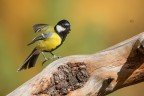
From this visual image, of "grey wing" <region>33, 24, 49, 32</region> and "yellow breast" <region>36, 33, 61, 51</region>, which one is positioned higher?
"grey wing" <region>33, 24, 49, 32</region>

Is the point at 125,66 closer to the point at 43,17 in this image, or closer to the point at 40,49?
the point at 40,49

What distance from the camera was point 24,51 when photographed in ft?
22.8

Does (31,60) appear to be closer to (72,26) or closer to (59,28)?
(59,28)

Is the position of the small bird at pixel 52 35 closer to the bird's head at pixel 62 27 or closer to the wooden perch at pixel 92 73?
the bird's head at pixel 62 27

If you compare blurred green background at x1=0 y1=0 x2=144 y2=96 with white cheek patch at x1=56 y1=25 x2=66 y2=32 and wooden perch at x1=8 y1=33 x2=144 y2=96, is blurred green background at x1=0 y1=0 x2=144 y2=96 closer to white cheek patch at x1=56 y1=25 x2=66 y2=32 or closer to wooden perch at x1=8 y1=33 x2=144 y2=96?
white cheek patch at x1=56 y1=25 x2=66 y2=32

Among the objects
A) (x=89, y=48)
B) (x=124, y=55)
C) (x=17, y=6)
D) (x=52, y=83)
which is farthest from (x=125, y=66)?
(x=17, y=6)

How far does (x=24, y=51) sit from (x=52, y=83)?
11.4ft

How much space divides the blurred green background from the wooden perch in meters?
2.74

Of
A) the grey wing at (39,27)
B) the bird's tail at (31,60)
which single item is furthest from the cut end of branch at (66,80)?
the bird's tail at (31,60)

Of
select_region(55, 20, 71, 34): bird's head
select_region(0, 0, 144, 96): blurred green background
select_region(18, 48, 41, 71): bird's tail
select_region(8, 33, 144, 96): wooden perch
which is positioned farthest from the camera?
select_region(0, 0, 144, 96): blurred green background

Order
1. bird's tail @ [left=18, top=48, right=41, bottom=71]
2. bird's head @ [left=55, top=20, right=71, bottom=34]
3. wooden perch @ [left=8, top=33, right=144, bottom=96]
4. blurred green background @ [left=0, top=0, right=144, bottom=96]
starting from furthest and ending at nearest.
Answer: blurred green background @ [left=0, top=0, right=144, bottom=96]
bird's tail @ [left=18, top=48, right=41, bottom=71]
bird's head @ [left=55, top=20, right=71, bottom=34]
wooden perch @ [left=8, top=33, right=144, bottom=96]

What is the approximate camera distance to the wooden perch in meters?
3.48

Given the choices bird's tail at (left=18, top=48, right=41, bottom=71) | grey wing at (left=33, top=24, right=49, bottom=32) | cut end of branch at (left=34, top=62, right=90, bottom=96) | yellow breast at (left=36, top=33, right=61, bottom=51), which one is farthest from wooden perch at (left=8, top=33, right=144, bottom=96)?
bird's tail at (left=18, top=48, right=41, bottom=71)

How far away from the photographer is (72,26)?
7.09 meters
